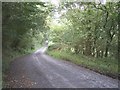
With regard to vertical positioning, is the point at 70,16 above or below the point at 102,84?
above

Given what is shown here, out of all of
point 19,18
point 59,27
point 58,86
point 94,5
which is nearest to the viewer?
point 58,86

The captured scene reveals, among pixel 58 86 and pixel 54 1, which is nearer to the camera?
pixel 58 86

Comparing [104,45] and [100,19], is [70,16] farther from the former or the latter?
[104,45]

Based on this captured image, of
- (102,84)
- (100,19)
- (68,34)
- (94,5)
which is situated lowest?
(102,84)

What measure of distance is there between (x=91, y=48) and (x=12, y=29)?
10949mm

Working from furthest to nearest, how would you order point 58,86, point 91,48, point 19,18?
point 91,48 → point 19,18 → point 58,86

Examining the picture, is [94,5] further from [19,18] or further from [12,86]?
[12,86]

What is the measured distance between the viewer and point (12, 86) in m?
9.03

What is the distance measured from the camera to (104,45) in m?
19.2

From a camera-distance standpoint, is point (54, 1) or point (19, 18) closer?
point (19, 18)

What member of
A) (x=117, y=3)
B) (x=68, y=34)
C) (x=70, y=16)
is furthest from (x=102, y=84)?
(x=68, y=34)

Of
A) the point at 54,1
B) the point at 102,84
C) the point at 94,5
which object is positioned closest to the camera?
the point at 102,84

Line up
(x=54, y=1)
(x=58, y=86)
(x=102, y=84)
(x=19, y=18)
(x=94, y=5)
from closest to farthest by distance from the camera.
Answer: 1. (x=58, y=86)
2. (x=102, y=84)
3. (x=19, y=18)
4. (x=94, y=5)
5. (x=54, y=1)

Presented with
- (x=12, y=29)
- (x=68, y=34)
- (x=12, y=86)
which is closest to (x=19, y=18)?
(x=12, y=29)
